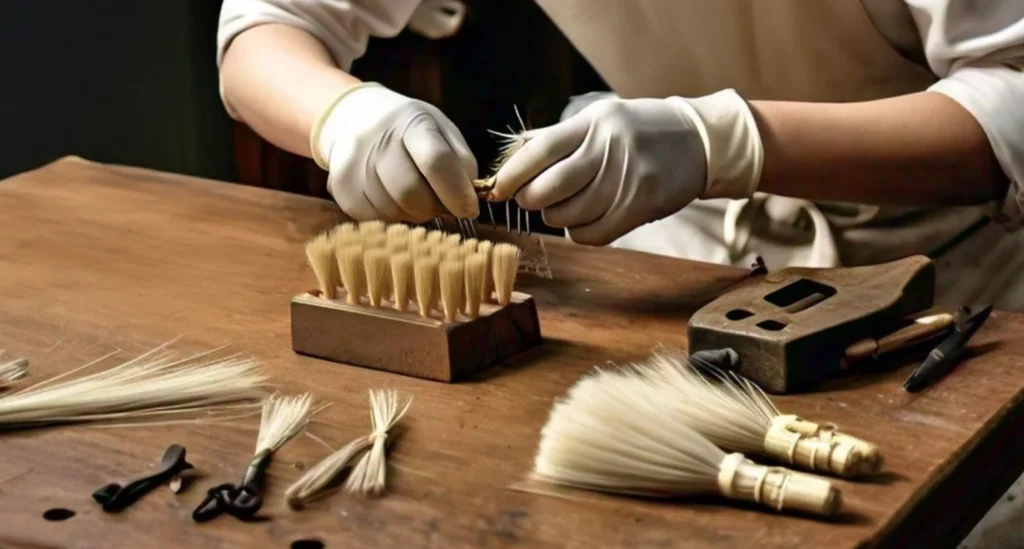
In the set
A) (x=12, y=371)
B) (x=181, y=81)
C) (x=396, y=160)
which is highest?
(x=396, y=160)

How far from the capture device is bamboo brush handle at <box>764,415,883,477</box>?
27.9 inches

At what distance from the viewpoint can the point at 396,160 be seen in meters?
1.02

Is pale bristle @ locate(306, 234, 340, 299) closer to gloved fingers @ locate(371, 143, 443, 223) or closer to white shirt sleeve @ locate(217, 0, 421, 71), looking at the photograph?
gloved fingers @ locate(371, 143, 443, 223)

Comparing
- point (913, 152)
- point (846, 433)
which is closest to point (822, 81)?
point (913, 152)

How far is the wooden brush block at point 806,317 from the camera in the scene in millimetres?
834

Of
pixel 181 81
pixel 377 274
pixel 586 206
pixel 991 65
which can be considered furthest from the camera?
pixel 181 81

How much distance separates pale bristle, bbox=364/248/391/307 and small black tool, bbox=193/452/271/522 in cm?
21

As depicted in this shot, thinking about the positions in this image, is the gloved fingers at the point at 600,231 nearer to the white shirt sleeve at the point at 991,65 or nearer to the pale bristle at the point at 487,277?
the pale bristle at the point at 487,277

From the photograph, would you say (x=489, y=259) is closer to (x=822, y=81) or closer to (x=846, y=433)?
(x=846, y=433)

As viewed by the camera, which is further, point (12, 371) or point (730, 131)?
point (730, 131)

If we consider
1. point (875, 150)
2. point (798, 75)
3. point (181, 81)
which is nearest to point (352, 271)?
point (875, 150)

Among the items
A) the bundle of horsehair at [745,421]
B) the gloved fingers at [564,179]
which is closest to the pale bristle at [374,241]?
the gloved fingers at [564,179]

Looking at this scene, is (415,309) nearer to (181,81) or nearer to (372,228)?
(372,228)

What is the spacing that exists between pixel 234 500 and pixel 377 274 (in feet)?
0.79
